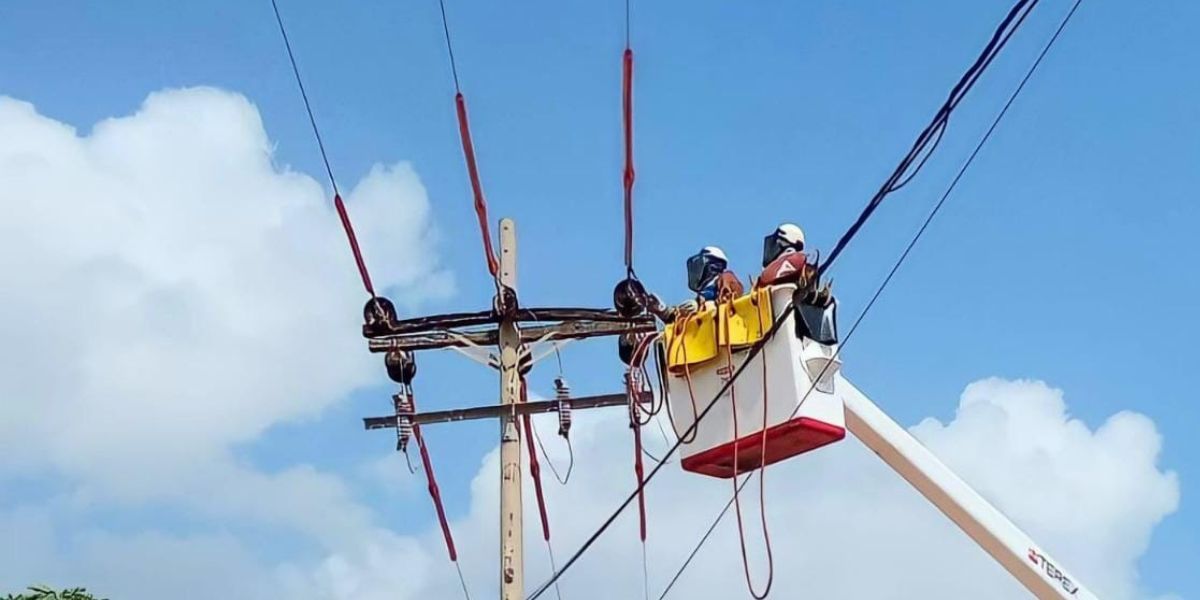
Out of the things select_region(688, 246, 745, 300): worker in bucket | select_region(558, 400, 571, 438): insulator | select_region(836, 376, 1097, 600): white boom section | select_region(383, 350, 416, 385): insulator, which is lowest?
select_region(836, 376, 1097, 600): white boom section

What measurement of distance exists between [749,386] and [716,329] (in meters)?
0.38

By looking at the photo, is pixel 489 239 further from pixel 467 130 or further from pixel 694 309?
pixel 694 309

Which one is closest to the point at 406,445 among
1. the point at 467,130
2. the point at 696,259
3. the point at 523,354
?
the point at 523,354

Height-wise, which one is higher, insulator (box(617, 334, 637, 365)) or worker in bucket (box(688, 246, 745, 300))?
insulator (box(617, 334, 637, 365))

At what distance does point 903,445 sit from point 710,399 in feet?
5.27

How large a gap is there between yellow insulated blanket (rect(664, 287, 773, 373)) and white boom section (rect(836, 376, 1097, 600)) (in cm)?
135

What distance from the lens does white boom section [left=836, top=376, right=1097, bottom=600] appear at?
8523mm

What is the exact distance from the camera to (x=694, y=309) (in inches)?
309

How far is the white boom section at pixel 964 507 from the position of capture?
8523mm

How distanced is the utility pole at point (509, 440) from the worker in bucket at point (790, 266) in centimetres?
342

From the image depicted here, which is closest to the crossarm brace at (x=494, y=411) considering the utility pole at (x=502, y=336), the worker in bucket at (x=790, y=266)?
the utility pole at (x=502, y=336)

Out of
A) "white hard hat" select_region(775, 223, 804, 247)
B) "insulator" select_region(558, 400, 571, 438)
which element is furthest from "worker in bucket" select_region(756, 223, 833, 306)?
"insulator" select_region(558, 400, 571, 438)

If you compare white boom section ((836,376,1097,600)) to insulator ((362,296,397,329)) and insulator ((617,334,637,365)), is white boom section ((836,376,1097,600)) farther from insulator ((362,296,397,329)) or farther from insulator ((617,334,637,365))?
insulator ((362,296,397,329))

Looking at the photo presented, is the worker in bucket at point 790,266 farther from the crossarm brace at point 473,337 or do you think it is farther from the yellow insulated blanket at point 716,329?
the crossarm brace at point 473,337
